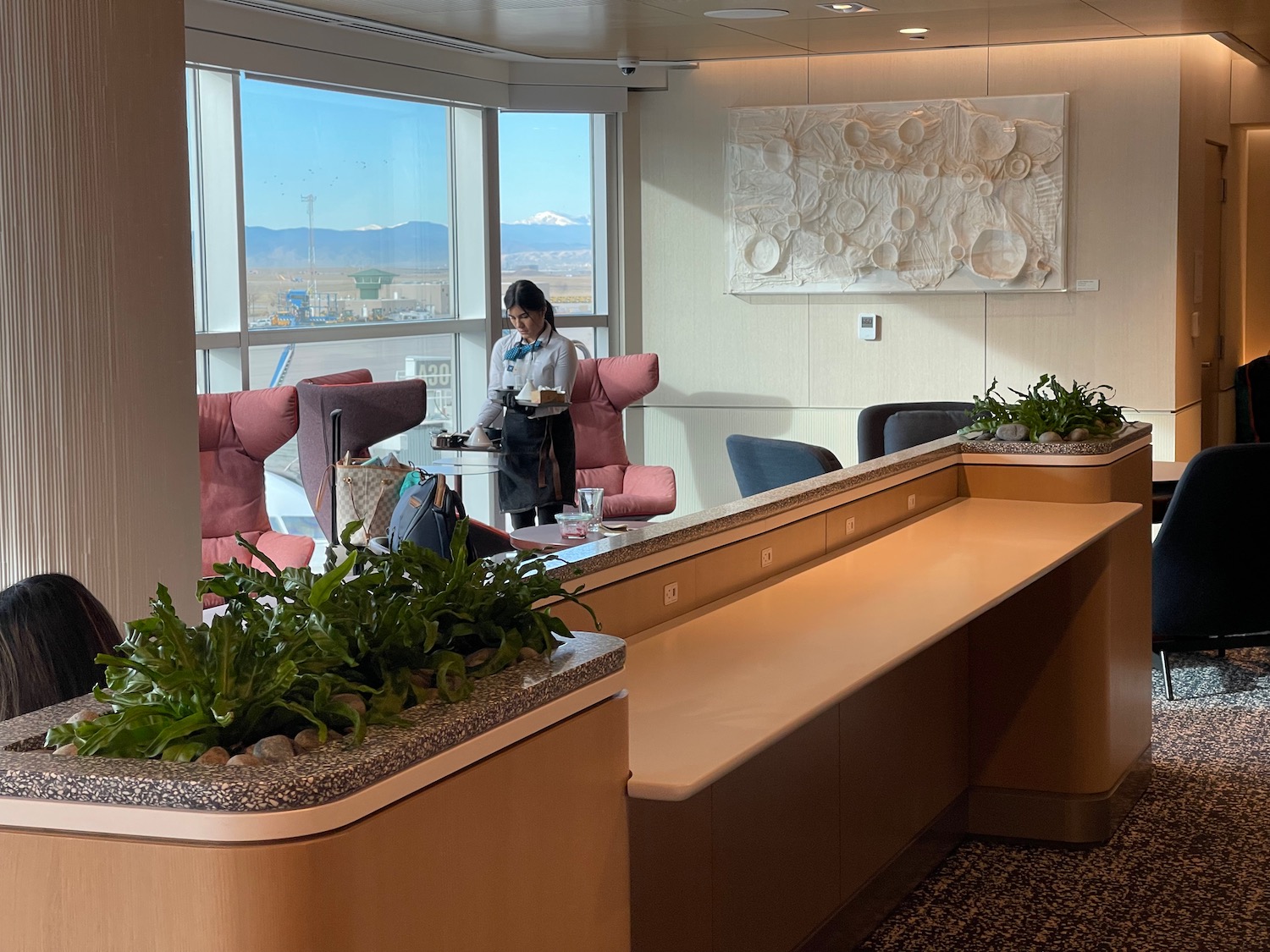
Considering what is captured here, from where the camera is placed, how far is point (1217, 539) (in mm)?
5203

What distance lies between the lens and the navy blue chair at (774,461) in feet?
18.9

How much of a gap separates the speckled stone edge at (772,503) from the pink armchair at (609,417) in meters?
3.45

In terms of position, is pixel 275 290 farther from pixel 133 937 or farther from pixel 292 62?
pixel 133 937

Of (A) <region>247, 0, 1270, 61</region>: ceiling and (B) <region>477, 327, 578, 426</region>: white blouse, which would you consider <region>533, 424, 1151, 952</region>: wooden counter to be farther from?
(A) <region>247, 0, 1270, 61</region>: ceiling

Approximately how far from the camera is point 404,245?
26.9 feet

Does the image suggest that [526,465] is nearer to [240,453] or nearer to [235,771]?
[240,453]

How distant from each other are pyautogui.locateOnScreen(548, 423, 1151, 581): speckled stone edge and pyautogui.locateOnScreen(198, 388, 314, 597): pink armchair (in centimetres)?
271

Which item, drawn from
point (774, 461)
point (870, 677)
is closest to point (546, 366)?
point (774, 461)

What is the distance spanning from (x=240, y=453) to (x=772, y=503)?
3328mm

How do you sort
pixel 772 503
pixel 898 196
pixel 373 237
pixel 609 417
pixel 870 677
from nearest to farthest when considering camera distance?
pixel 870 677 < pixel 772 503 < pixel 373 237 < pixel 609 417 < pixel 898 196

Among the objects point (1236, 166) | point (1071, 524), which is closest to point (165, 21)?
point (1071, 524)

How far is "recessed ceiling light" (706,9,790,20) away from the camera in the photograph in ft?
22.5

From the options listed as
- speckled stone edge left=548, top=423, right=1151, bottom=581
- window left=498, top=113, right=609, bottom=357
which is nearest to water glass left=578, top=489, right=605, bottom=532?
speckled stone edge left=548, top=423, right=1151, bottom=581

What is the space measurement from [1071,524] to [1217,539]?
1554mm
